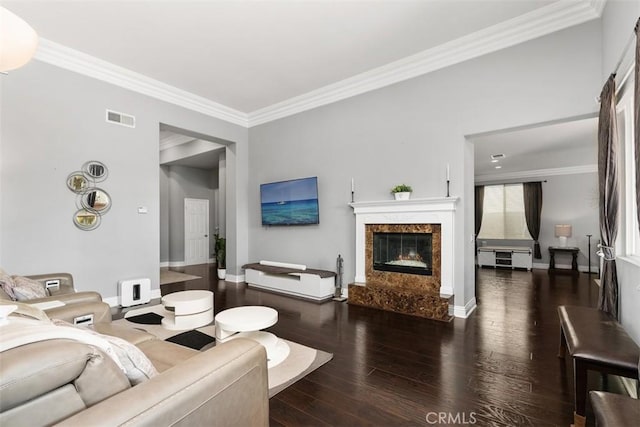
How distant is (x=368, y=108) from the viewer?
15.2 feet

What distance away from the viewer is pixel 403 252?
13.9ft

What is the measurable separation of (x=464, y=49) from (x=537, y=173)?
269 inches

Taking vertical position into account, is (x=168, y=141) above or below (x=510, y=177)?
above

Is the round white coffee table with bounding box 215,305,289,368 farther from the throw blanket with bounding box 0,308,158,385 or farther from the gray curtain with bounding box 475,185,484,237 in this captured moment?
the gray curtain with bounding box 475,185,484,237

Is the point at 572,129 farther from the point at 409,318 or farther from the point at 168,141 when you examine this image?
the point at 168,141

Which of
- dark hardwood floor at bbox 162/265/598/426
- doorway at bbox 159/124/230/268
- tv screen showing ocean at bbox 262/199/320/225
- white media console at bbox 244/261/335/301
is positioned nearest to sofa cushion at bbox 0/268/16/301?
dark hardwood floor at bbox 162/265/598/426

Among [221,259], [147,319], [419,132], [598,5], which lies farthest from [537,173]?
[147,319]

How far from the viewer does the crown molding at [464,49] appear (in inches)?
122

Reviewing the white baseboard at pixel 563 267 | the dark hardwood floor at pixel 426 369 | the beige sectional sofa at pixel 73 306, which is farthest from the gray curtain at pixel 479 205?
the beige sectional sofa at pixel 73 306

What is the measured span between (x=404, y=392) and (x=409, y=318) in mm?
1703

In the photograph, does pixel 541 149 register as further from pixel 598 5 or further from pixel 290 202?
pixel 290 202

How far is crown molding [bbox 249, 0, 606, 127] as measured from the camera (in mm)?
3090

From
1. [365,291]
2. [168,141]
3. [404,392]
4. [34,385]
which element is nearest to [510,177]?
[365,291]

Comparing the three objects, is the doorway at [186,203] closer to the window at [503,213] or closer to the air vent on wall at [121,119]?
the air vent on wall at [121,119]
